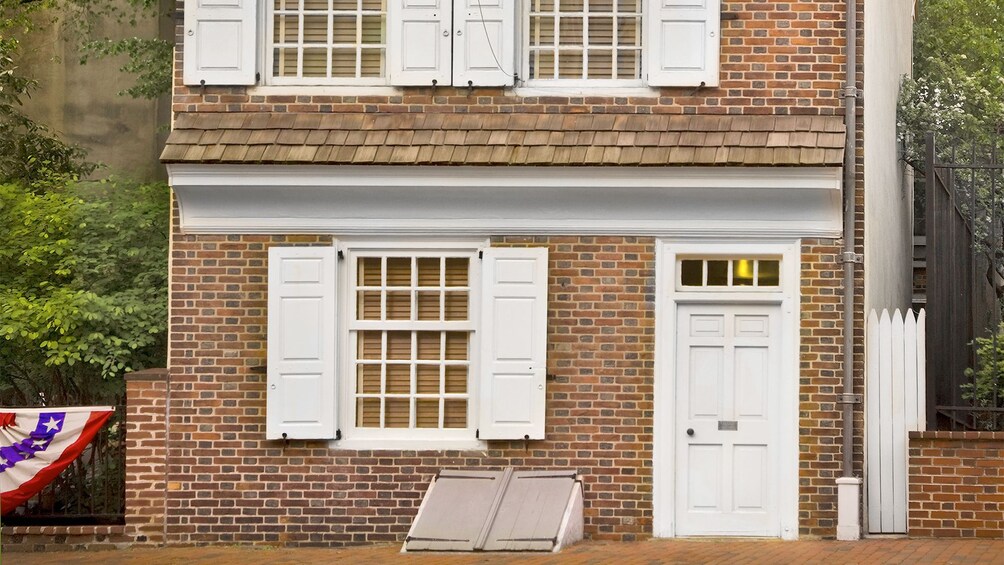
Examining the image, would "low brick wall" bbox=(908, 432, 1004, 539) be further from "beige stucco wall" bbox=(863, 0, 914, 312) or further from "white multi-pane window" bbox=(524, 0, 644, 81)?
"white multi-pane window" bbox=(524, 0, 644, 81)

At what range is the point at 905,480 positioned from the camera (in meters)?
12.8

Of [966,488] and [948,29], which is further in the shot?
[948,29]

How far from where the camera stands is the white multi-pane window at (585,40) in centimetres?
1302

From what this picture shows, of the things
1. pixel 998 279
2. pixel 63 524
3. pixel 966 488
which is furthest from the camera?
pixel 998 279

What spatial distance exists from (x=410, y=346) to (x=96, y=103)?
1136 cm

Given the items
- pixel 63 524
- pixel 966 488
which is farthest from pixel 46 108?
pixel 966 488

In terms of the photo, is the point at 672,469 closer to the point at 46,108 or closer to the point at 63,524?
the point at 63,524

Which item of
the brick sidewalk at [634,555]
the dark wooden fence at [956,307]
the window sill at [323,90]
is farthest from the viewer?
the dark wooden fence at [956,307]

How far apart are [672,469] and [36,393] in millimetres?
6270

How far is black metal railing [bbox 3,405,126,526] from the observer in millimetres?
13188

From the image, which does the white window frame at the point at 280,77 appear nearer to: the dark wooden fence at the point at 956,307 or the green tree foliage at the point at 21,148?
the dark wooden fence at the point at 956,307

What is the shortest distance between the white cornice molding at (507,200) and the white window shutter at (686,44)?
858mm

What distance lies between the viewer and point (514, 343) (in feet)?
41.8

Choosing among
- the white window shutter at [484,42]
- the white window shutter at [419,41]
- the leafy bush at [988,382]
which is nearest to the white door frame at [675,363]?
the white window shutter at [484,42]
